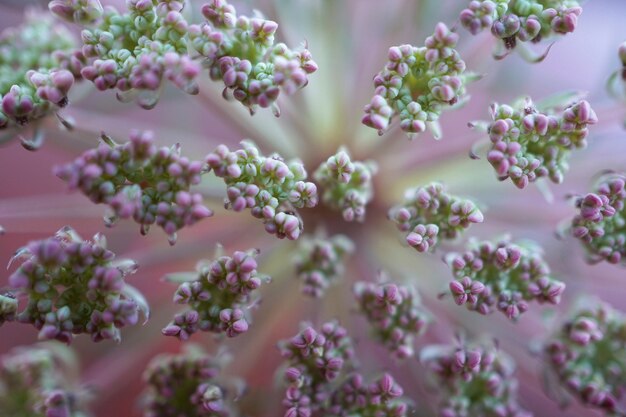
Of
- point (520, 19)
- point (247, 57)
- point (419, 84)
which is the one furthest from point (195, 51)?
point (520, 19)

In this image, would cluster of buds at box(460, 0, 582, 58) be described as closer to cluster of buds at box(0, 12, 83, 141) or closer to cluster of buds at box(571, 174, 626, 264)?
cluster of buds at box(571, 174, 626, 264)

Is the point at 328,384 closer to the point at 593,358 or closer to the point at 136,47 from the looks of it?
the point at 593,358

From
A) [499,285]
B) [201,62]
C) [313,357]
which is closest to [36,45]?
[201,62]

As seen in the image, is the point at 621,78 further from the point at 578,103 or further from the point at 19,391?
the point at 19,391

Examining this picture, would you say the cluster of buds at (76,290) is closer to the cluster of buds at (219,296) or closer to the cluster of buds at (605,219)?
the cluster of buds at (219,296)

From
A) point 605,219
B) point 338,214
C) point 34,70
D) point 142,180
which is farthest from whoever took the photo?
point 338,214

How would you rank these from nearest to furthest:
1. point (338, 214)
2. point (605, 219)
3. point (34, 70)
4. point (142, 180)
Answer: point (142, 180) < point (605, 219) < point (34, 70) < point (338, 214)
